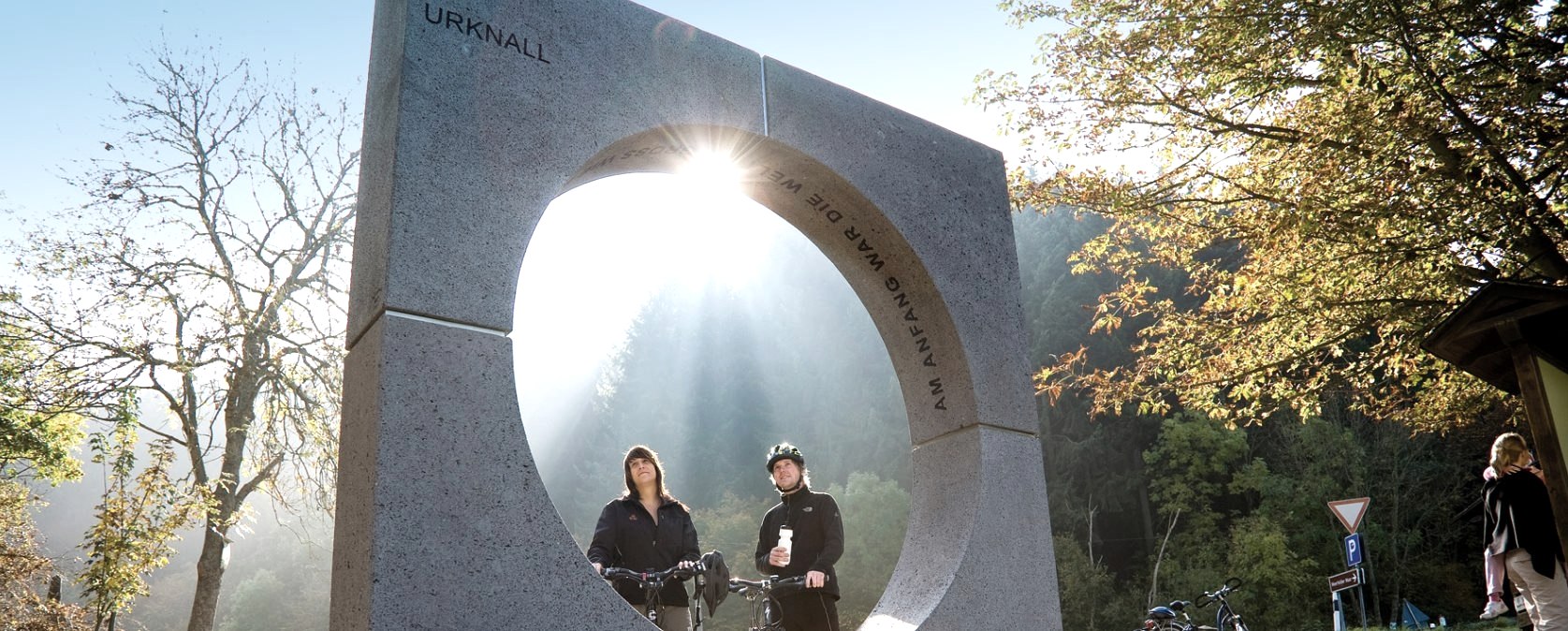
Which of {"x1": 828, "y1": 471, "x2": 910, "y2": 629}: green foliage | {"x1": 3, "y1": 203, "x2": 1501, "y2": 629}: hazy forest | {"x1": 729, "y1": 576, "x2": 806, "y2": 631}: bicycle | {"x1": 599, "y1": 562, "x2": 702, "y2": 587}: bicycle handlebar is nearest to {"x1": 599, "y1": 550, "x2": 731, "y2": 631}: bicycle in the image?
{"x1": 599, "y1": 562, "x2": 702, "y2": 587}: bicycle handlebar

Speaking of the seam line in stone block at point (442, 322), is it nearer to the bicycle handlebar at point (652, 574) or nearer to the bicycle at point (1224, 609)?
the bicycle handlebar at point (652, 574)

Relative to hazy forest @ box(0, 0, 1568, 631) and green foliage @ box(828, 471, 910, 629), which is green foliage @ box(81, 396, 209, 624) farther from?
green foliage @ box(828, 471, 910, 629)

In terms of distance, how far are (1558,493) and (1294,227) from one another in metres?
3.60

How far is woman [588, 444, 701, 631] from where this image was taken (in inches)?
189

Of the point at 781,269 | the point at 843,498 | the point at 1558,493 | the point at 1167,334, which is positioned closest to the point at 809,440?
the point at 843,498

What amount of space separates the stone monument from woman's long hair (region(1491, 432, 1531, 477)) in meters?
3.57

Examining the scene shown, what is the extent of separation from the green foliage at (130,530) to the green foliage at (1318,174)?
11019 mm

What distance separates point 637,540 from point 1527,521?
5.19m

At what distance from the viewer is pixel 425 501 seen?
2869 mm

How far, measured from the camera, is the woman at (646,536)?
4.81m

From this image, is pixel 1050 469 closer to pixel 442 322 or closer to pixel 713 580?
pixel 713 580

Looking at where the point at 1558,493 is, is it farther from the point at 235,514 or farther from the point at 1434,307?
the point at 235,514

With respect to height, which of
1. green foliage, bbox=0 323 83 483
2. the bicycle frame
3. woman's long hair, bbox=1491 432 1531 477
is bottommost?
the bicycle frame

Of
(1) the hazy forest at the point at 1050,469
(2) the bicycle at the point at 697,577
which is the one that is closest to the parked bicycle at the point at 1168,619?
(1) the hazy forest at the point at 1050,469
